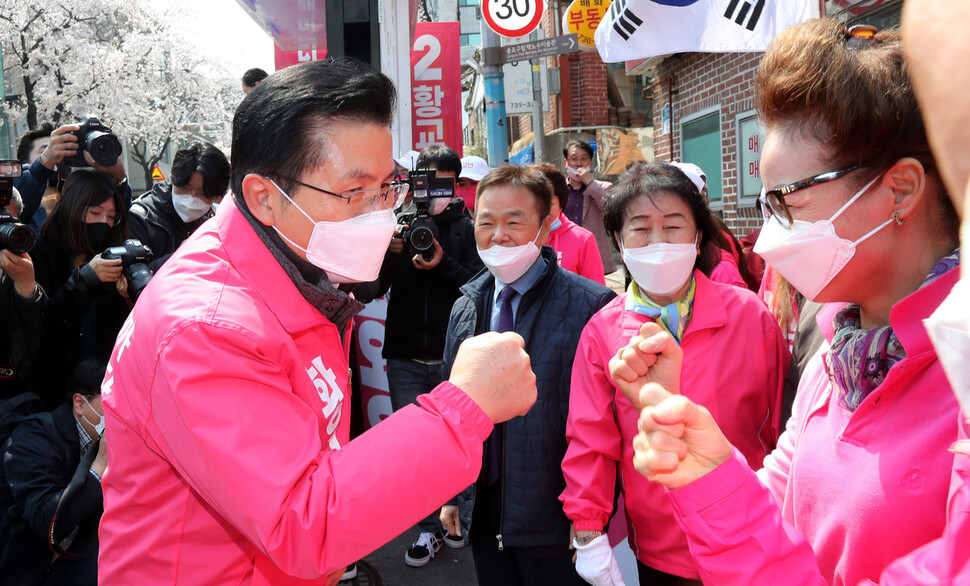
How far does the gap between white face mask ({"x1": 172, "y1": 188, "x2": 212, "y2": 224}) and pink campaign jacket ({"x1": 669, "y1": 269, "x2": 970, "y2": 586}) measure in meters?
4.09

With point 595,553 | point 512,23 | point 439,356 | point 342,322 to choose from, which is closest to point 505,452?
point 595,553

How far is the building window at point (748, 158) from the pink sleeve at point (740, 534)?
659cm

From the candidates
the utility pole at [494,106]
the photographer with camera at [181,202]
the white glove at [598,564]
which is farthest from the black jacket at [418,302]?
the utility pole at [494,106]

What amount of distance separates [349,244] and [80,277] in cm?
233

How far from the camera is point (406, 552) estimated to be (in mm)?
4320

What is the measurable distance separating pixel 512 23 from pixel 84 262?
7627 millimetres

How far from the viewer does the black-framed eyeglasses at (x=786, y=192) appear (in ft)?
4.51

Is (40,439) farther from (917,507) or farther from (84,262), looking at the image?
(917,507)

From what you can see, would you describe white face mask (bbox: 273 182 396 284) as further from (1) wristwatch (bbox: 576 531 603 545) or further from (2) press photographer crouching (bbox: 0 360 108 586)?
(2) press photographer crouching (bbox: 0 360 108 586)

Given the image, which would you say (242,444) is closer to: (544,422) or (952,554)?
(952,554)

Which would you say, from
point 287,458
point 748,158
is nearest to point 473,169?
point 748,158

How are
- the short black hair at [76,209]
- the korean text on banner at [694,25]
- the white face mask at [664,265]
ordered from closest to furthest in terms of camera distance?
the white face mask at [664,265], the short black hair at [76,209], the korean text on banner at [694,25]

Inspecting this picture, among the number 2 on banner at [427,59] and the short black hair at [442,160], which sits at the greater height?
the number 2 on banner at [427,59]

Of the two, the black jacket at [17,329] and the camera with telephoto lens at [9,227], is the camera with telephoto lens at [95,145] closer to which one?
the camera with telephoto lens at [9,227]
